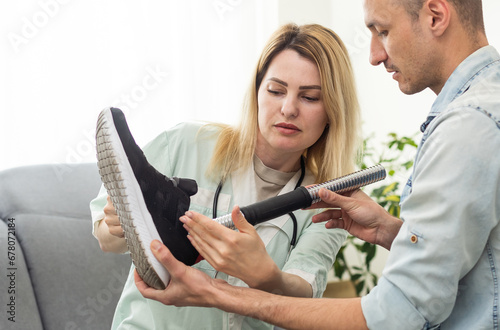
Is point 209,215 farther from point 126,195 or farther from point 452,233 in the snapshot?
point 452,233

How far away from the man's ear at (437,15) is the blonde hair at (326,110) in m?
0.46

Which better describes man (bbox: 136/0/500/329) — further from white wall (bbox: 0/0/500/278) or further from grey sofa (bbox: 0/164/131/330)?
white wall (bbox: 0/0/500/278)

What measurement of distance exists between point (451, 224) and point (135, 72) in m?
1.93

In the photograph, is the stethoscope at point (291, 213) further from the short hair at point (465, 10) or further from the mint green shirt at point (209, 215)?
the short hair at point (465, 10)

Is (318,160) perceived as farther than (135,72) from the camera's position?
No

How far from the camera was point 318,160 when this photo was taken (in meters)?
1.55

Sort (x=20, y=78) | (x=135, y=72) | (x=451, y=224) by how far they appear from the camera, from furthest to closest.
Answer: (x=135, y=72) → (x=20, y=78) → (x=451, y=224)

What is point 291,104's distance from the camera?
52.7 inches

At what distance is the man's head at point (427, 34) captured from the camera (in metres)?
0.93

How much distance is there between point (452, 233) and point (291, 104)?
0.63 meters

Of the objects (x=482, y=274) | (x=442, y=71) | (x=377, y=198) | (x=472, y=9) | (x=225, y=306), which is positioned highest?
(x=472, y=9)

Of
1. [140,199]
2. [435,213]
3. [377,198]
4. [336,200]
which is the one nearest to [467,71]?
[435,213]

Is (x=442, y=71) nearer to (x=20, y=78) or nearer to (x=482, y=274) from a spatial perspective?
(x=482, y=274)

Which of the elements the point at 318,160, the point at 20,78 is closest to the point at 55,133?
the point at 20,78
